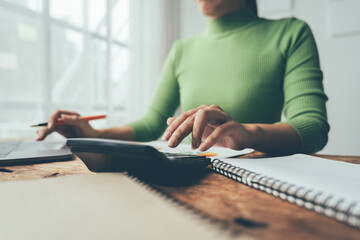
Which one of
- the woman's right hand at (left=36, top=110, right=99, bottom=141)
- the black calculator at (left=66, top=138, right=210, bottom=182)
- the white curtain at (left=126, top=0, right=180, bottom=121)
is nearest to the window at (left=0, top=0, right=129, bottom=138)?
the white curtain at (left=126, top=0, right=180, bottom=121)

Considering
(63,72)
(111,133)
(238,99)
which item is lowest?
(111,133)

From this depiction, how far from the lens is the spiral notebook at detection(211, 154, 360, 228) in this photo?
192mm

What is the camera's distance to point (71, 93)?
1333mm

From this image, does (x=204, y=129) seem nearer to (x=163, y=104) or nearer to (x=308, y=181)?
(x=308, y=181)

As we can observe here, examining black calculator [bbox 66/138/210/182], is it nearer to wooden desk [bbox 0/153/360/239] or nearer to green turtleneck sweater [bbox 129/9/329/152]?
wooden desk [bbox 0/153/360/239]

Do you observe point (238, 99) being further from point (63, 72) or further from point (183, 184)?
point (63, 72)

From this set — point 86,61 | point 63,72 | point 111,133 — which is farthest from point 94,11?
point 111,133

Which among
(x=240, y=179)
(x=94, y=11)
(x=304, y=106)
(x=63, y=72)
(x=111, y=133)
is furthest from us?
(x=94, y=11)

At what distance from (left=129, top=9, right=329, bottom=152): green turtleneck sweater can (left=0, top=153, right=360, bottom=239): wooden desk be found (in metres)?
0.37

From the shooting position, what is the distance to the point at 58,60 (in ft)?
4.04

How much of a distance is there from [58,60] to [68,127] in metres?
0.71

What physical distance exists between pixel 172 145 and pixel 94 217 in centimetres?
20

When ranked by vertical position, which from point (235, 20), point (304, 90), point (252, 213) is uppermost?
point (235, 20)

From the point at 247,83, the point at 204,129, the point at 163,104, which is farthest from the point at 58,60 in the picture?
the point at 204,129
